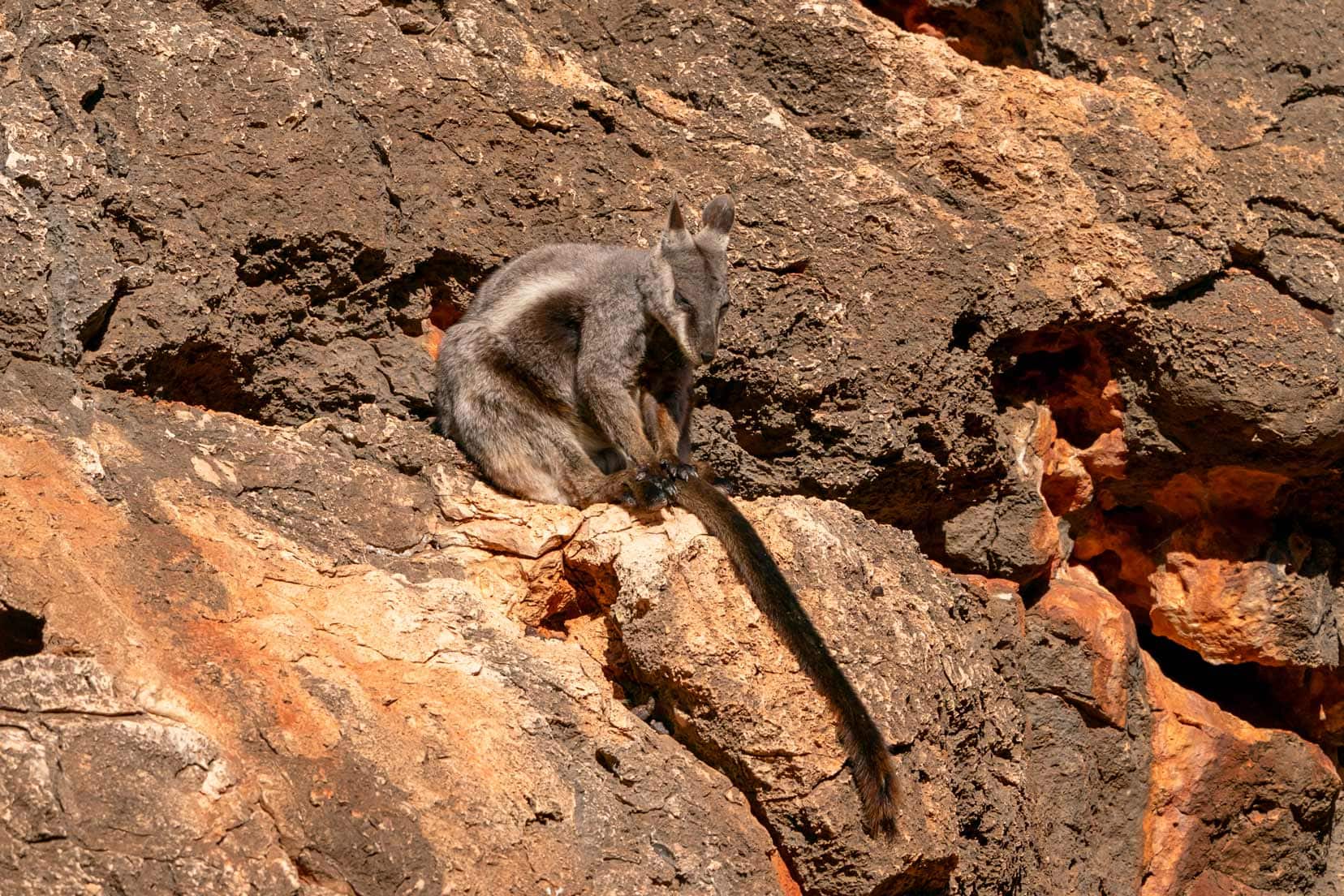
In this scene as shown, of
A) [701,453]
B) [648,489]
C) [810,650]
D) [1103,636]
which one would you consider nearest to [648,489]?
[648,489]

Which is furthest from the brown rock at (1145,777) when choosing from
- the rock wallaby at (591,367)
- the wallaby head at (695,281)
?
the wallaby head at (695,281)

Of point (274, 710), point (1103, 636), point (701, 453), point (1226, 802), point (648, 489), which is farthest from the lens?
point (1226, 802)

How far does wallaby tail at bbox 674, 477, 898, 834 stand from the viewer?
4.80 meters

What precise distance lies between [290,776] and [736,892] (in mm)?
1508

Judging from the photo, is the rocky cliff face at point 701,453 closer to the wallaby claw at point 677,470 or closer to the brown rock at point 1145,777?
the brown rock at point 1145,777

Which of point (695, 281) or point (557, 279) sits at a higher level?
point (695, 281)

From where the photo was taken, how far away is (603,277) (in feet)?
19.4

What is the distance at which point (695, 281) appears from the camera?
5.66 meters

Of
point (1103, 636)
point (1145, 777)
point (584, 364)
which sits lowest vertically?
point (1145, 777)

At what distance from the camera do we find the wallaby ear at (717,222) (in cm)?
591

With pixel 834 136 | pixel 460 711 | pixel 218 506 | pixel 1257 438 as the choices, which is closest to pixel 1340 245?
pixel 1257 438

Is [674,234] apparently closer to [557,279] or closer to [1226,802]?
[557,279]

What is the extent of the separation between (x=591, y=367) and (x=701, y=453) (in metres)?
0.73

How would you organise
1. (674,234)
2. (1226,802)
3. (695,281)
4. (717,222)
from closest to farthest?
(695,281)
(674,234)
(717,222)
(1226,802)
